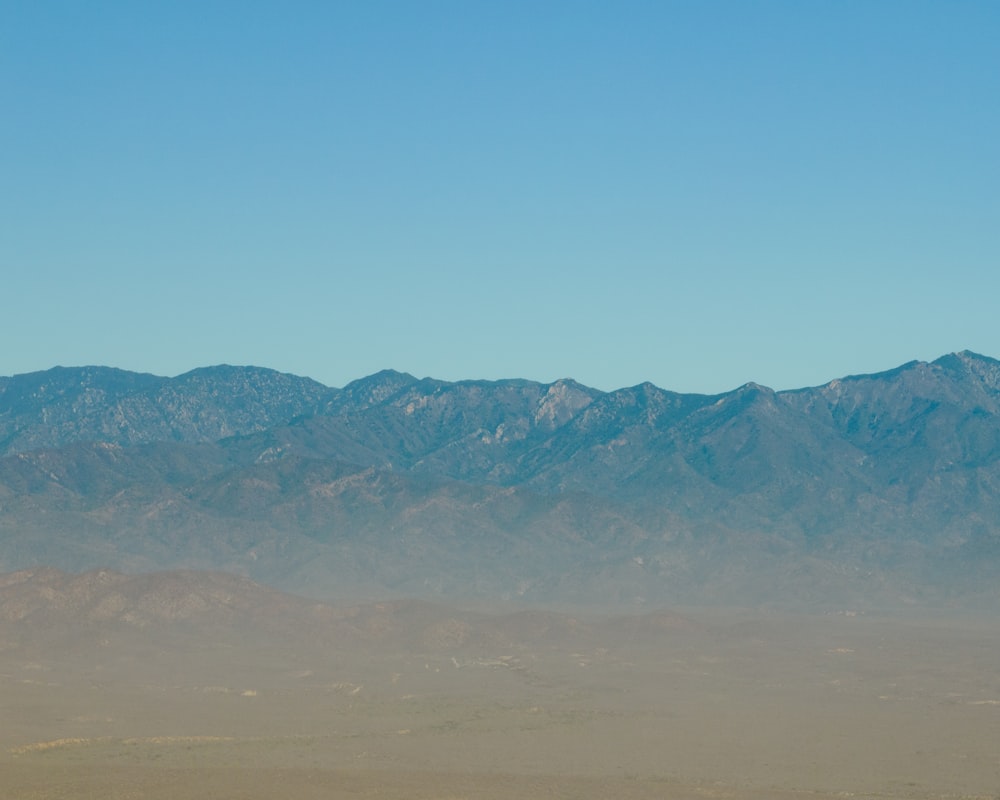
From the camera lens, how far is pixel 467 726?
138m

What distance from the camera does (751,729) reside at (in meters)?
138

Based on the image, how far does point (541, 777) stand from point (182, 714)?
47.5 metres

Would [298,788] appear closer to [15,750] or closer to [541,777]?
[541,777]

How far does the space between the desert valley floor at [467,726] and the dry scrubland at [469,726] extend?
0.33 meters

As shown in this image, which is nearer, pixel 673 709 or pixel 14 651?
pixel 673 709

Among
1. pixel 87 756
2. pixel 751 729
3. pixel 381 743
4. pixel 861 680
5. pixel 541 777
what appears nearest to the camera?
pixel 541 777

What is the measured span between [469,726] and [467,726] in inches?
8.2

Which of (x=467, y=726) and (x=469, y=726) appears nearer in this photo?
(x=467, y=726)

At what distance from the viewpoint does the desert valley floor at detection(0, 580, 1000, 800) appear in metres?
103

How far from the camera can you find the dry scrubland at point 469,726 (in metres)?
103

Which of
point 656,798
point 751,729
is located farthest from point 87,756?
point 751,729

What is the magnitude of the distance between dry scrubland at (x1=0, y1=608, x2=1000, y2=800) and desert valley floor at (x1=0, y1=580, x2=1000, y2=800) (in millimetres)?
325

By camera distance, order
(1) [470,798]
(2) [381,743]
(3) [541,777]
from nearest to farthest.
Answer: (1) [470,798] → (3) [541,777] → (2) [381,743]

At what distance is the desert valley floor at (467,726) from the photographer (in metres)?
103
